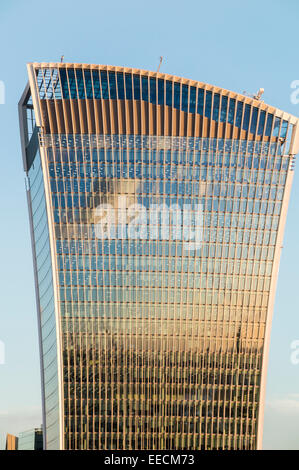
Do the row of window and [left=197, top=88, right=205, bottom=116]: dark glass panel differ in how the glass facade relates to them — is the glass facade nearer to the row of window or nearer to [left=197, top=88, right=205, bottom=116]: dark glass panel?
the row of window

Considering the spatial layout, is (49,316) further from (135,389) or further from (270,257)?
(270,257)

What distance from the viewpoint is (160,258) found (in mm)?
145000

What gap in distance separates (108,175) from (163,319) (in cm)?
3177

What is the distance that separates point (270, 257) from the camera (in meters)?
147

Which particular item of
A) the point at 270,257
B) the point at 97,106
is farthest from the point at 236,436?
the point at 97,106

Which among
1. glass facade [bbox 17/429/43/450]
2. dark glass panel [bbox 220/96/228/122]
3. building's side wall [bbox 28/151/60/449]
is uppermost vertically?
dark glass panel [bbox 220/96/228/122]

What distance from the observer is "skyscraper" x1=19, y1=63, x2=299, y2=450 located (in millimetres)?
142000

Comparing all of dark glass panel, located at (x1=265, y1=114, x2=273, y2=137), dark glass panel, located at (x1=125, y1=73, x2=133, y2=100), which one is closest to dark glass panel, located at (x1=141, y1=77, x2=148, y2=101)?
dark glass panel, located at (x1=125, y1=73, x2=133, y2=100)

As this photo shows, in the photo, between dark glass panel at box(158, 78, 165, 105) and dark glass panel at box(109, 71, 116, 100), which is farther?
dark glass panel at box(158, 78, 165, 105)

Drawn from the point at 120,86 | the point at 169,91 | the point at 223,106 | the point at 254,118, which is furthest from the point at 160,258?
the point at 120,86

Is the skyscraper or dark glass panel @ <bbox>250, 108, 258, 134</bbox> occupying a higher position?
dark glass panel @ <bbox>250, 108, 258, 134</bbox>

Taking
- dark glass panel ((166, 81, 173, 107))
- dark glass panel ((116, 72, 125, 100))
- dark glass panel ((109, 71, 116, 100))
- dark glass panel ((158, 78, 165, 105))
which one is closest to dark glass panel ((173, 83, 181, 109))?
dark glass panel ((166, 81, 173, 107))

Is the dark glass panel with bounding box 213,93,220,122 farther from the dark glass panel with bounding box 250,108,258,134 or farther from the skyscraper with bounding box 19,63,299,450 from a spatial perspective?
the dark glass panel with bounding box 250,108,258,134

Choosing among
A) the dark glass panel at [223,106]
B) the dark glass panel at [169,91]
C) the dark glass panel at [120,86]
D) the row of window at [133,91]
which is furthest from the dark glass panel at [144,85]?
the dark glass panel at [223,106]
